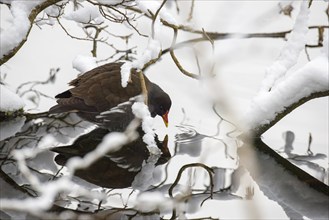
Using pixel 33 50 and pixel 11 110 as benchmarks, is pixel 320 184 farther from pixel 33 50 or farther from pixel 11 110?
pixel 33 50

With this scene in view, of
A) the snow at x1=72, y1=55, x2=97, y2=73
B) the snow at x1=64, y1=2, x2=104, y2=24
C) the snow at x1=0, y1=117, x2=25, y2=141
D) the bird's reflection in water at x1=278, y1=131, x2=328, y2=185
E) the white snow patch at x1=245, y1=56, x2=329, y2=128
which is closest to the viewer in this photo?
the white snow patch at x1=245, y1=56, x2=329, y2=128

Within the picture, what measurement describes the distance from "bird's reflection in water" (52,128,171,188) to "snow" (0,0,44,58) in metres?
0.68

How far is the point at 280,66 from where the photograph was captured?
10.1 ft

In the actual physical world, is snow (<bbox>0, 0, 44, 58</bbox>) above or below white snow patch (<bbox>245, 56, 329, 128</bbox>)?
above

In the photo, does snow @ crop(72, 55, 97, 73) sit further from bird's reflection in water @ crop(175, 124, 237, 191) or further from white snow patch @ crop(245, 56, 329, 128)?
white snow patch @ crop(245, 56, 329, 128)

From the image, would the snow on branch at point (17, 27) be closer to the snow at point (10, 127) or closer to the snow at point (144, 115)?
the snow at point (10, 127)

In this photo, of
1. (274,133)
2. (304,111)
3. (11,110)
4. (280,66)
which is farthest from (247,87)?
(11,110)

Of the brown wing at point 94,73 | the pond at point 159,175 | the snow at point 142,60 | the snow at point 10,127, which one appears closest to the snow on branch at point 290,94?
the pond at point 159,175

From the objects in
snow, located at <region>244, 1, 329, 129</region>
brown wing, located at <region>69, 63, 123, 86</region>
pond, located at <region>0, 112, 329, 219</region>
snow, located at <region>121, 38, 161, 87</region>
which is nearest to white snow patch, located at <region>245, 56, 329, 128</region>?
snow, located at <region>244, 1, 329, 129</region>

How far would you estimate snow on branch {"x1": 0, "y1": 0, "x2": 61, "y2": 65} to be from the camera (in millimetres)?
2930

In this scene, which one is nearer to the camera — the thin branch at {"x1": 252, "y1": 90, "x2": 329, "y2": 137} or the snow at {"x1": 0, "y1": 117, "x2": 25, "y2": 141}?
the thin branch at {"x1": 252, "y1": 90, "x2": 329, "y2": 137}

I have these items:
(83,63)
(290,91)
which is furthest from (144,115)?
(83,63)

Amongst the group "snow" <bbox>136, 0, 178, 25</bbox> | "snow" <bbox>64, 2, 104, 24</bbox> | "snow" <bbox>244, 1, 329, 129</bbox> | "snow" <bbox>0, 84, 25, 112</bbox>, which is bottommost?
"snow" <bbox>0, 84, 25, 112</bbox>

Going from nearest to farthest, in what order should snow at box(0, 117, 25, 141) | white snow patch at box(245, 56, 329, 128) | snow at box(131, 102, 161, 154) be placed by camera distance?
snow at box(131, 102, 161, 154)
white snow patch at box(245, 56, 329, 128)
snow at box(0, 117, 25, 141)
